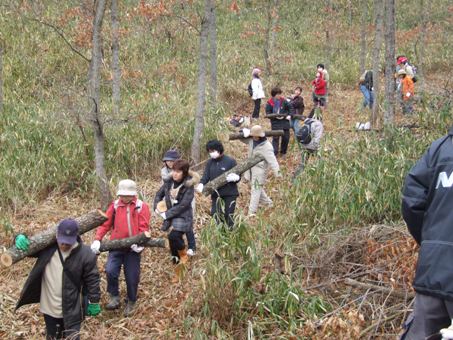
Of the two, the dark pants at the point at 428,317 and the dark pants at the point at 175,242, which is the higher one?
the dark pants at the point at 428,317

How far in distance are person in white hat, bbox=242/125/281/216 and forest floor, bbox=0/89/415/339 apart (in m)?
0.42

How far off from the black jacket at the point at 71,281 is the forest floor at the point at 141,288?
80cm

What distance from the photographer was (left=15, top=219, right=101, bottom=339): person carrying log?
5.00 m

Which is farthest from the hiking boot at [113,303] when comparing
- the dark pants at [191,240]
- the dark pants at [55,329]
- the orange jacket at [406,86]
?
the orange jacket at [406,86]

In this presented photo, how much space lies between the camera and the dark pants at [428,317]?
3105 millimetres

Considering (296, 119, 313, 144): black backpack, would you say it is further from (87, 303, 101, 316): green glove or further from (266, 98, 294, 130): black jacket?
(87, 303, 101, 316): green glove

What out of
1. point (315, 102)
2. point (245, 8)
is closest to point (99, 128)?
point (315, 102)

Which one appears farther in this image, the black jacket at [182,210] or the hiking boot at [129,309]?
the black jacket at [182,210]

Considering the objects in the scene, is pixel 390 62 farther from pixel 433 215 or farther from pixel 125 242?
pixel 433 215

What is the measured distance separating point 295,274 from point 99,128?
4043 millimetres

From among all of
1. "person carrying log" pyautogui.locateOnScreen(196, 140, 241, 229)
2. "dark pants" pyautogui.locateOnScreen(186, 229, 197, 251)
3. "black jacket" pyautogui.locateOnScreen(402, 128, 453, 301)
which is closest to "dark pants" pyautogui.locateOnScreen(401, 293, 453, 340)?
"black jacket" pyautogui.locateOnScreen(402, 128, 453, 301)

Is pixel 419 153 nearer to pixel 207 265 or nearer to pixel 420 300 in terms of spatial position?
pixel 207 265

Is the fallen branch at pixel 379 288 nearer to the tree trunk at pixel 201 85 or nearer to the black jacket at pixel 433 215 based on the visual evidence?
the black jacket at pixel 433 215

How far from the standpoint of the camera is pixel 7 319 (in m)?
6.28
